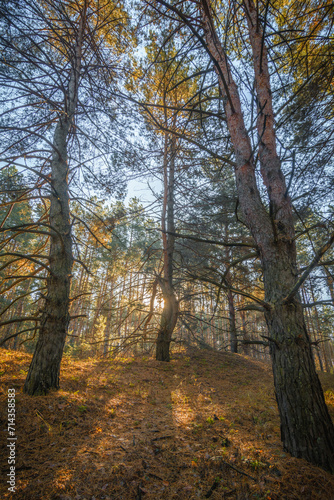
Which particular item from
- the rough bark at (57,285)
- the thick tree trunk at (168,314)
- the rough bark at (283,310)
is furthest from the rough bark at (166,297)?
the rough bark at (283,310)

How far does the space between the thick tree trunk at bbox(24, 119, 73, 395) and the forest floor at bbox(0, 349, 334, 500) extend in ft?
1.17

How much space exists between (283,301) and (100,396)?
4.20 metres

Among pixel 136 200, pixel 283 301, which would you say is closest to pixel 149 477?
pixel 283 301

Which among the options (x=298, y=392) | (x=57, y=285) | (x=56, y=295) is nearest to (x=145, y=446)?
(x=298, y=392)

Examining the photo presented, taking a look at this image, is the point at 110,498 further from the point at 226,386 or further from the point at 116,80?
the point at 116,80

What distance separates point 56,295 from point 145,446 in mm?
2940

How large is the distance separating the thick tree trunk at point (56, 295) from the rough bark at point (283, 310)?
3622 mm

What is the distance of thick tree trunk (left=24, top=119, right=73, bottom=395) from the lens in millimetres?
3828

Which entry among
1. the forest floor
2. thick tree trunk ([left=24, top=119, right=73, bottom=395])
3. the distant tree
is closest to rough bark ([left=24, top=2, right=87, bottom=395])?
thick tree trunk ([left=24, top=119, right=73, bottom=395])

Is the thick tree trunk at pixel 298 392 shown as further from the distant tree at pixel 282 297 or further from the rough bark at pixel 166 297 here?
the rough bark at pixel 166 297

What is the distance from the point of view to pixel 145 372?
670cm

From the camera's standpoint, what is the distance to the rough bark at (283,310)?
83.9 inches

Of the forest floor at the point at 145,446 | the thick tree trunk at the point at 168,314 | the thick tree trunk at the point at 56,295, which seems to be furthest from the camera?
the thick tree trunk at the point at 168,314

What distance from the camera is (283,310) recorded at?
2.34m
